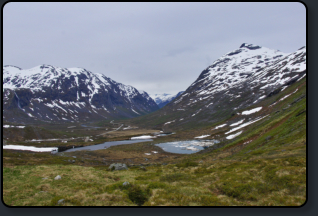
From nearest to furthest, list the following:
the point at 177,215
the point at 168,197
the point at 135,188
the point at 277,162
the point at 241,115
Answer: the point at 177,215
the point at 168,197
the point at 135,188
the point at 277,162
the point at 241,115

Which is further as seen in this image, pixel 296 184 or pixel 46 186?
pixel 46 186

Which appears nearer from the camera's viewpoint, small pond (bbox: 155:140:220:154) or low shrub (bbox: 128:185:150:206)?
low shrub (bbox: 128:185:150:206)

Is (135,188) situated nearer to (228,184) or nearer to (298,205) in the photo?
(228,184)

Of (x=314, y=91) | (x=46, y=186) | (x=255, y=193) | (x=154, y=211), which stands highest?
(x=314, y=91)

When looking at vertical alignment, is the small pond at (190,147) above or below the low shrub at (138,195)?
below

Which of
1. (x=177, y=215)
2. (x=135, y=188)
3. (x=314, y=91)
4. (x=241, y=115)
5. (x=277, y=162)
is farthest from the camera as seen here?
(x=241, y=115)

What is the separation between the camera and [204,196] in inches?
515

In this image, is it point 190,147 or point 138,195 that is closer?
point 138,195

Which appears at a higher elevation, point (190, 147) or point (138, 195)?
point (138, 195)

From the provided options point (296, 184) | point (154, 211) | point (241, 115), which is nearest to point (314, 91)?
point (296, 184)

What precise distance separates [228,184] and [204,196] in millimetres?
4191

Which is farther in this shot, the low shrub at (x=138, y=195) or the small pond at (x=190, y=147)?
the small pond at (x=190, y=147)

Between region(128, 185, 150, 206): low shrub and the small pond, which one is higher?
region(128, 185, 150, 206): low shrub

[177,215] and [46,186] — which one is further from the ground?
[177,215]
